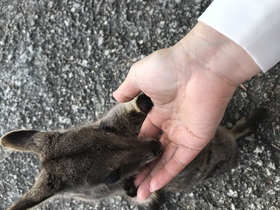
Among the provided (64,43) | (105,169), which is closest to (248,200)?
(105,169)

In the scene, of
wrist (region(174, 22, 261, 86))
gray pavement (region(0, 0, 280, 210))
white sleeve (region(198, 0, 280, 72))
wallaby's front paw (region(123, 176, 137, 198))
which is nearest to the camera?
white sleeve (region(198, 0, 280, 72))

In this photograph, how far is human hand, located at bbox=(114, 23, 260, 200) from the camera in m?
2.64

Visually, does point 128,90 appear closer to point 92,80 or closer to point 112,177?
point 112,177

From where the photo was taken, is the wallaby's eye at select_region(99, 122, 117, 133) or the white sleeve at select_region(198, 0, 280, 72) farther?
the wallaby's eye at select_region(99, 122, 117, 133)

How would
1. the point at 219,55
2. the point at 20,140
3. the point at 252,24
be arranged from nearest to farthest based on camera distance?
the point at 252,24, the point at 219,55, the point at 20,140

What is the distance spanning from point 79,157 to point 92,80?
1.44 m

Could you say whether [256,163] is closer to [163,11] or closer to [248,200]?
[248,200]

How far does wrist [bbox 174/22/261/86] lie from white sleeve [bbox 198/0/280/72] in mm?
92

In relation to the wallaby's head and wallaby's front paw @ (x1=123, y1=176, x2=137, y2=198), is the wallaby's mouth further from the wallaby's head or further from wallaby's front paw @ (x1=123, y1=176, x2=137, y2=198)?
wallaby's front paw @ (x1=123, y1=176, x2=137, y2=198)

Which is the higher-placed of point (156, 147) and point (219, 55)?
point (219, 55)

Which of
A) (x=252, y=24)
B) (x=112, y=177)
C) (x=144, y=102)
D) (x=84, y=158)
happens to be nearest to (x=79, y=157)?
(x=84, y=158)

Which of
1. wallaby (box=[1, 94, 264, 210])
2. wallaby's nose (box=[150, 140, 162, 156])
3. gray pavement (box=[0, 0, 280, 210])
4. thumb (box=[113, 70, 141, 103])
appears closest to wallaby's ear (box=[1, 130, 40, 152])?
wallaby (box=[1, 94, 264, 210])

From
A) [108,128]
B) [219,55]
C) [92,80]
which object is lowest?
[92,80]

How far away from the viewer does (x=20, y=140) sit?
9.18ft
